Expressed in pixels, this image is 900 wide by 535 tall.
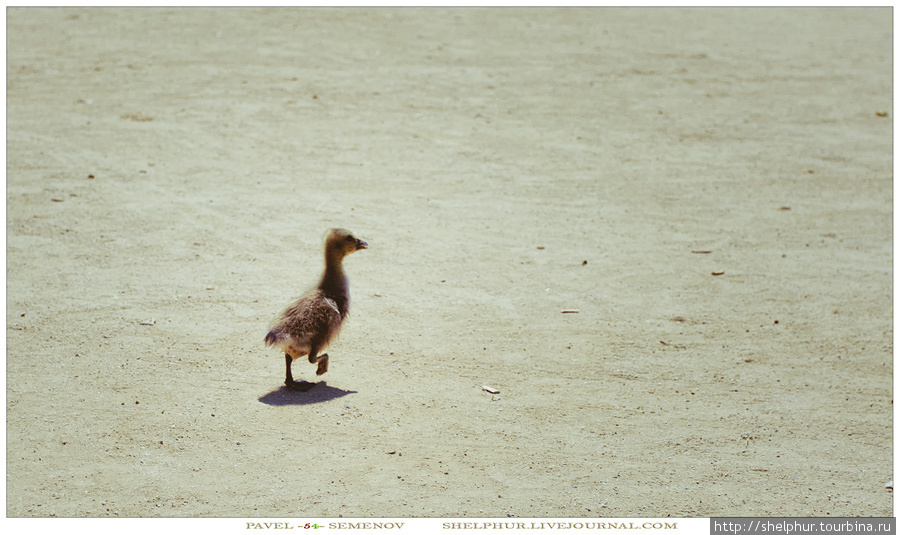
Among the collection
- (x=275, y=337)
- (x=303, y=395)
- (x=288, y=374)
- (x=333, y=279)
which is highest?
(x=333, y=279)

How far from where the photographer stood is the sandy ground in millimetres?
4988

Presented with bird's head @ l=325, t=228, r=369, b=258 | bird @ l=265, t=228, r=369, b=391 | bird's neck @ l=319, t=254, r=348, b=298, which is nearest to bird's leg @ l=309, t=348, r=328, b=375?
bird @ l=265, t=228, r=369, b=391

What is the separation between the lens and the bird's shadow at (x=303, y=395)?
5.50 m

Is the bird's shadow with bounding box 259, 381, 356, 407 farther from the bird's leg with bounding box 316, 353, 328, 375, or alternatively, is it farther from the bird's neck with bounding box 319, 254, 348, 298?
the bird's neck with bounding box 319, 254, 348, 298

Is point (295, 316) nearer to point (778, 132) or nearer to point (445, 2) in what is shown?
point (778, 132)

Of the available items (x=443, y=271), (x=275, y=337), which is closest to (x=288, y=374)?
(x=275, y=337)

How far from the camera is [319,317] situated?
5555mm

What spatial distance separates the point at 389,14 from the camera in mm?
15352

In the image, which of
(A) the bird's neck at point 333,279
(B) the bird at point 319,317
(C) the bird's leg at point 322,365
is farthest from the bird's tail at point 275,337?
(A) the bird's neck at point 333,279

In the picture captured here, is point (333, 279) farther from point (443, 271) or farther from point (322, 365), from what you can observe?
point (443, 271)

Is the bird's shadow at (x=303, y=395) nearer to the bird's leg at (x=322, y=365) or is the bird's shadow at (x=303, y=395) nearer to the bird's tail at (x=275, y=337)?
the bird's leg at (x=322, y=365)

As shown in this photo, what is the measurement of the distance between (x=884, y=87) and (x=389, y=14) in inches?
313

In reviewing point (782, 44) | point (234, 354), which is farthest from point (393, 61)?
point (234, 354)

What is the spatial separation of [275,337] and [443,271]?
2443 millimetres
